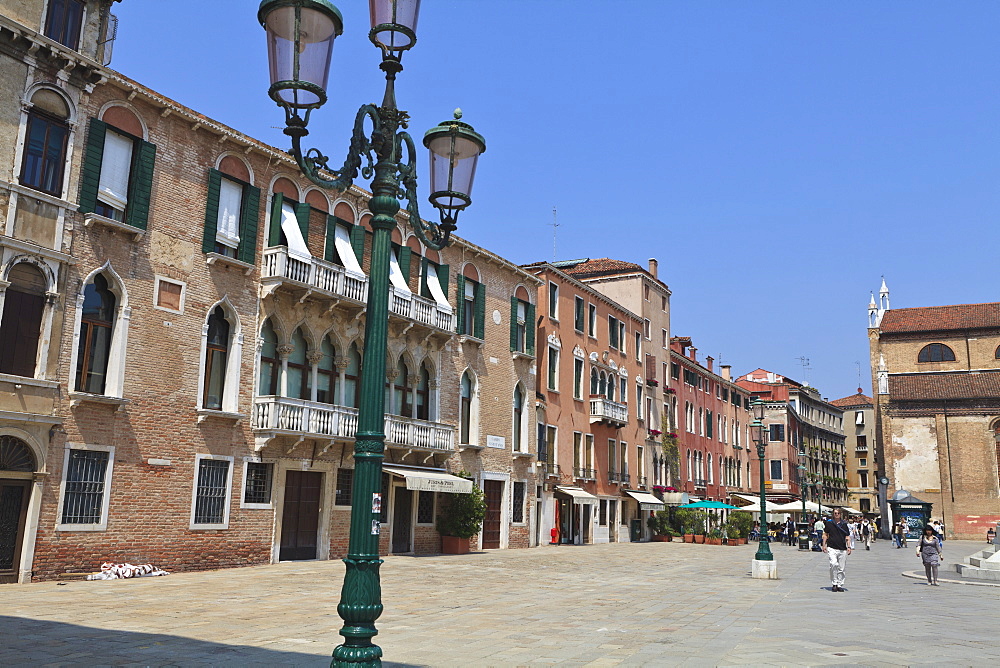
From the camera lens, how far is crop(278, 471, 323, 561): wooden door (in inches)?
838

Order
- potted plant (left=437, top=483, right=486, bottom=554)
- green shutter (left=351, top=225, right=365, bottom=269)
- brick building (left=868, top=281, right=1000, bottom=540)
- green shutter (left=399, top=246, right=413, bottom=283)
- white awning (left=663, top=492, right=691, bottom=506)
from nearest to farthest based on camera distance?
green shutter (left=351, top=225, right=365, bottom=269) → green shutter (left=399, top=246, right=413, bottom=283) → potted plant (left=437, top=483, right=486, bottom=554) → white awning (left=663, top=492, right=691, bottom=506) → brick building (left=868, top=281, right=1000, bottom=540)

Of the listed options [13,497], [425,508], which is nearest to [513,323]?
Answer: [425,508]

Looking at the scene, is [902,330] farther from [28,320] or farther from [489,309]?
[28,320]

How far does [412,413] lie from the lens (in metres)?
26.6

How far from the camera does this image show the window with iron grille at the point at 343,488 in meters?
22.8

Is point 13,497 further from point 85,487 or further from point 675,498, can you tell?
point 675,498

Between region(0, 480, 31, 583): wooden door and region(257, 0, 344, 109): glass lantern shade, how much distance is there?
1255 cm

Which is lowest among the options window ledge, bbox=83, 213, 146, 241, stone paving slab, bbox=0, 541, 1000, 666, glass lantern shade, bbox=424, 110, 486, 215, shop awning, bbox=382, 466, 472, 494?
stone paving slab, bbox=0, 541, 1000, 666

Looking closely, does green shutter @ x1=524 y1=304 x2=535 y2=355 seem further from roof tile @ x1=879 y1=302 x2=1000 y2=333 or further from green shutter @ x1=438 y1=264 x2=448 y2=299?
roof tile @ x1=879 y1=302 x2=1000 y2=333

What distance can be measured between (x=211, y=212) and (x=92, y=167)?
3.12m

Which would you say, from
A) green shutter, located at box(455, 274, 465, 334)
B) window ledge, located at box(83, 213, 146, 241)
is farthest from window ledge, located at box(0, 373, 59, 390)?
green shutter, located at box(455, 274, 465, 334)

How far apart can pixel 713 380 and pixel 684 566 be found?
32848 mm

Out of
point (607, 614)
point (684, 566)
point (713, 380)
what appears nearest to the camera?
point (607, 614)

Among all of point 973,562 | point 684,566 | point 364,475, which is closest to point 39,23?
point 364,475
